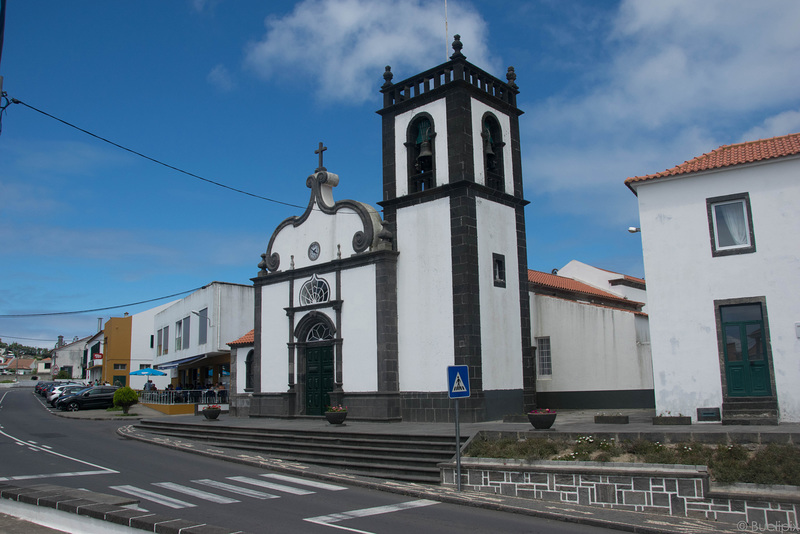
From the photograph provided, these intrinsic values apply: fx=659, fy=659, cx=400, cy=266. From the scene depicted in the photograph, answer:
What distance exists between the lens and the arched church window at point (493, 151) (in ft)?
70.4

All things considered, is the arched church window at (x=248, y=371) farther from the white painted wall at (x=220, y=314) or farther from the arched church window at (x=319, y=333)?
the white painted wall at (x=220, y=314)

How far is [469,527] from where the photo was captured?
984cm

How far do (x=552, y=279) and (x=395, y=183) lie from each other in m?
11.3

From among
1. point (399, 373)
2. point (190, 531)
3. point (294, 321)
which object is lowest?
point (190, 531)

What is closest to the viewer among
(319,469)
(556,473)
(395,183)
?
(556,473)

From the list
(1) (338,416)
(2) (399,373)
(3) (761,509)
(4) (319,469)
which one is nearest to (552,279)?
(2) (399,373)

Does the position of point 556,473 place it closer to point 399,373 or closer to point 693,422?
point 693,422

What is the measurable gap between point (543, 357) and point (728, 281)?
29.3ft

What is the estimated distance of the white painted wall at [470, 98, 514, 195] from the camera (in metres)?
20.9

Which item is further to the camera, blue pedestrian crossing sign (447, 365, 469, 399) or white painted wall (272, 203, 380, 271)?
white painted wall (272, 203, 380, 271)

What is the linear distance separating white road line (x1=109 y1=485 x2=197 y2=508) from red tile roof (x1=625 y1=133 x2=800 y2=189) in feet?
42.1

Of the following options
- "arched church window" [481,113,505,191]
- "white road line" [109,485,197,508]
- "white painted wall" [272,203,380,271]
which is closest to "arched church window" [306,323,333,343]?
"white painted wall" [272,203,380,271]

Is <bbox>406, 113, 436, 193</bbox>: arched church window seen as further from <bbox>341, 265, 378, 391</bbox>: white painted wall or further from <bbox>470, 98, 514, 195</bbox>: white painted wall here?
<bbox>341, 265, 378, 391</bbox>: white painted wall

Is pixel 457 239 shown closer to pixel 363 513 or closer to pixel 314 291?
pixel 314 291
